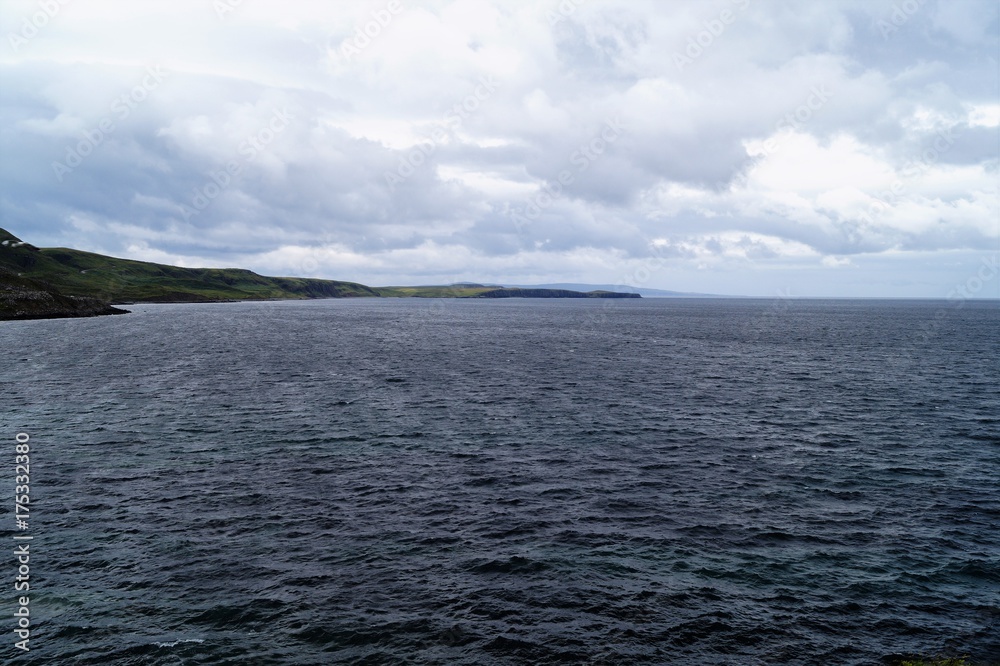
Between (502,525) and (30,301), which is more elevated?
(30,301)

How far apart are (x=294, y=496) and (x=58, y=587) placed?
41.9 feet

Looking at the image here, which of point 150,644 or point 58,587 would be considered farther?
point 58,587

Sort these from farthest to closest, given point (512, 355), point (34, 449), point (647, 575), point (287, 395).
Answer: point (512, 355)
point (287, 395)
point (34, 449)
point (647, 575)

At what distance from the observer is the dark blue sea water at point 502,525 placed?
22469 millimetres

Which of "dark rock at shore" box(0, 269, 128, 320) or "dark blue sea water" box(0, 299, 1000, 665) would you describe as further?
"dark rock at shore" box(0, 269, 128, 320)

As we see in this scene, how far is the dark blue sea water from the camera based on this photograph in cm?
2247

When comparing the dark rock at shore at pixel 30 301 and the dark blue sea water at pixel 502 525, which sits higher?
the dark rock at shore at pixel 30 301

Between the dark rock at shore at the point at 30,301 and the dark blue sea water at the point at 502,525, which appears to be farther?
the dark rock at shore at the point at 30,301

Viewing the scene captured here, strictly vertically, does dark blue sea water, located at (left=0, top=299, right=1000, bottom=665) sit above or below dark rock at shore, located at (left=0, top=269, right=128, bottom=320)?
below

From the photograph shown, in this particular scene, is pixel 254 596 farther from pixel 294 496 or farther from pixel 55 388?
pixel 55 388

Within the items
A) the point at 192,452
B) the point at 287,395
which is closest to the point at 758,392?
the point at 287,395

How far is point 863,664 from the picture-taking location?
2103 centimetres

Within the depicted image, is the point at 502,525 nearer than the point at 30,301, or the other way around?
the point at 502,525

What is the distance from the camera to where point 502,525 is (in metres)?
32.2
